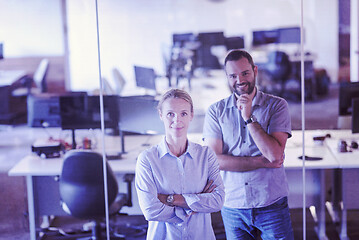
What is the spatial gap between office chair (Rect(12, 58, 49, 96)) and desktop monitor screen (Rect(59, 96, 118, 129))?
567 cm

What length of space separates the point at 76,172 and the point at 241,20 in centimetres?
1016

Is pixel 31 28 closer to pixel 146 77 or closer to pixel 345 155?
pixel 146 77

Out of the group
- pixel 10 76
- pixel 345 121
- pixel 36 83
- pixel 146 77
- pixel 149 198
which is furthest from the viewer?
pixel 36 83

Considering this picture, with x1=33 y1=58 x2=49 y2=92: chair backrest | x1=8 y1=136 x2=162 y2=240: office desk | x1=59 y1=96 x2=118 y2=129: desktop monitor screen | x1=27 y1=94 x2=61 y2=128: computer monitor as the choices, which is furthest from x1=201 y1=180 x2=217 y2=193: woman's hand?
x1=33 y1=58 x2=49 y2=92: chair backrest

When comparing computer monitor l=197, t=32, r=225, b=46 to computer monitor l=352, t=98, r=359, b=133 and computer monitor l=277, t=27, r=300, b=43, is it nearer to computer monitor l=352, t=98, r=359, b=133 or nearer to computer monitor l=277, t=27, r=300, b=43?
computer monitor l=277, t=27, r=300, b=43

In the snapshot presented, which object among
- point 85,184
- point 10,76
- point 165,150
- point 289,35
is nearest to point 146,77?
point 85,184

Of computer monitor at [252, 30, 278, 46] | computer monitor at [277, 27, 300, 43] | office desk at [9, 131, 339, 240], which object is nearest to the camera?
office desk at [9, 131, 339, 240]

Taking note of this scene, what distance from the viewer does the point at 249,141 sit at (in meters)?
3.12

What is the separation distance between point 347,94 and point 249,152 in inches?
91.7

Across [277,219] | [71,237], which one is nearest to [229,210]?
[277,219]

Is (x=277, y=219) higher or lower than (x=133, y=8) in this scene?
lower

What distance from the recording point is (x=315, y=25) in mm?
13289

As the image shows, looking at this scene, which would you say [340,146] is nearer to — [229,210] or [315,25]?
[229,210]

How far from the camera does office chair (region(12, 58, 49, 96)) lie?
407 inches
